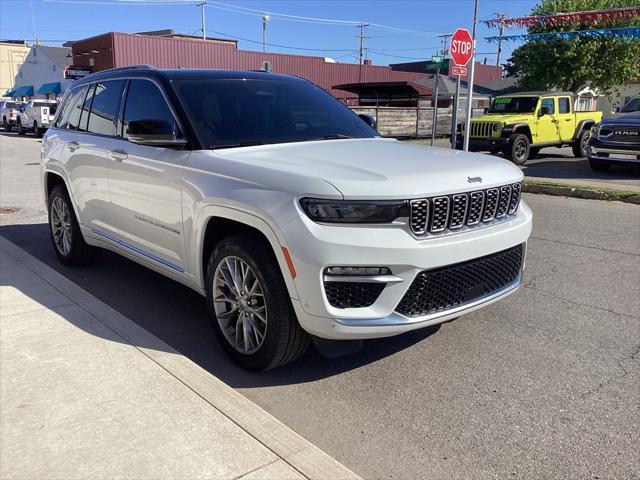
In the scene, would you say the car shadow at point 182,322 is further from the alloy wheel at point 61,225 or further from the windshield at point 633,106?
the windshield at point 633,106

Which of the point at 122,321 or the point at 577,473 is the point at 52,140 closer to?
the point at 122,321

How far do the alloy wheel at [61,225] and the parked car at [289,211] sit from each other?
0.85m

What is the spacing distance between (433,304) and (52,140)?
4646 mm

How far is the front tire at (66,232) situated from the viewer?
5.72 m

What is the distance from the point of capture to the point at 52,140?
19.8ft

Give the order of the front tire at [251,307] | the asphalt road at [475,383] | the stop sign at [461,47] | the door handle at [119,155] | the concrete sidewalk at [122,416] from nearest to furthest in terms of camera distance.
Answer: the concrete sidewalk at [122,416], the asphalt road at [475,383], the front tire at [251,307], the door handle at [119,155], the stop sign at [461,47]

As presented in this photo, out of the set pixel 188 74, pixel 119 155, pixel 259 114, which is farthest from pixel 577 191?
pixel 119 155

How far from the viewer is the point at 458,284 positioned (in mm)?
3355

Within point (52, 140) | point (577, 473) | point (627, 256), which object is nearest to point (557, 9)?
point (627, 256)

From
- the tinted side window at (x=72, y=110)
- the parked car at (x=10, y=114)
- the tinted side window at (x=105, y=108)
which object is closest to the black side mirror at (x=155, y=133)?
the tinted side window at (x=105, y=108)

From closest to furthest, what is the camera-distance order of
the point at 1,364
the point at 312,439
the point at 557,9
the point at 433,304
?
the point at 312,439 → the point at 433,304 → the point at 1,364 → the point at 557,9

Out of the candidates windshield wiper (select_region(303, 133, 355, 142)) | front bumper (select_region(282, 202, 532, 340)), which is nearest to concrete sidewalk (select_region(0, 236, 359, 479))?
front bumper (select_region(282, 202, 532, 340))

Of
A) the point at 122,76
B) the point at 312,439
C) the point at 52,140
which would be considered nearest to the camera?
the point at 312,439

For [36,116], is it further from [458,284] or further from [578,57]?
[458,284]
